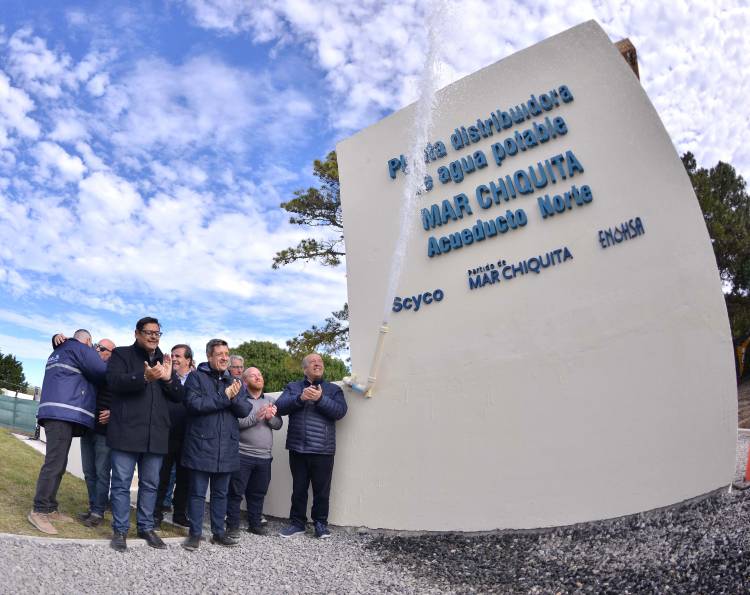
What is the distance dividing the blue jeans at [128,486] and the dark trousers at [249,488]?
912 mm

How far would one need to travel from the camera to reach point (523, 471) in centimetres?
530

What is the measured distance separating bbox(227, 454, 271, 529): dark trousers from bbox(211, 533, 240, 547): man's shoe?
304mm

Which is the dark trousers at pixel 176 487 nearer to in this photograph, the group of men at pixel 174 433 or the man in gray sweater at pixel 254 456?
the group of men at pixel 174 433

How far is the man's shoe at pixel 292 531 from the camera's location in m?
5.86

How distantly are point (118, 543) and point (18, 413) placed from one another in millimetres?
12311

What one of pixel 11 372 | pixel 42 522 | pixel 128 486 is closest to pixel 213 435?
pixel 128 486

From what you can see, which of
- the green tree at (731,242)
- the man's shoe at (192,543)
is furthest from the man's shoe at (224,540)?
the green tree at (731,242)

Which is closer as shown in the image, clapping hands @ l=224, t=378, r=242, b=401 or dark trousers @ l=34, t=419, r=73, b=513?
dark trousers @ l=34, t=419, r=73, b=513

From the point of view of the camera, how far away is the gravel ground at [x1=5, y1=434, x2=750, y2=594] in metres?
3.81

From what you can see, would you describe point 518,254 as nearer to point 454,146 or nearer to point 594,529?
point 454,146

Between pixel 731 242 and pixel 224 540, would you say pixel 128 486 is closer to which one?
pixel 224 540

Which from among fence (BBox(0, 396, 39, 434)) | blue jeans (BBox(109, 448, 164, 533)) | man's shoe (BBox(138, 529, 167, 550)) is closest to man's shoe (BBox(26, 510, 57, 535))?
blue jeans (BBox(109, 448, 164, 533))

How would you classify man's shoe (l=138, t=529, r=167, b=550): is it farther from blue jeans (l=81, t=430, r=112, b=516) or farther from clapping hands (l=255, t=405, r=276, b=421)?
clapping hands (l=255, t=405, r=276, b=421)

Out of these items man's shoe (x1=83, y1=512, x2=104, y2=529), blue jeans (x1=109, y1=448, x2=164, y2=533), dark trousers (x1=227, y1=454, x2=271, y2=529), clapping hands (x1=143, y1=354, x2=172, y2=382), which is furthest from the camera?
dark trousers (x1=227, y1=454, x2=271, y2=529)
